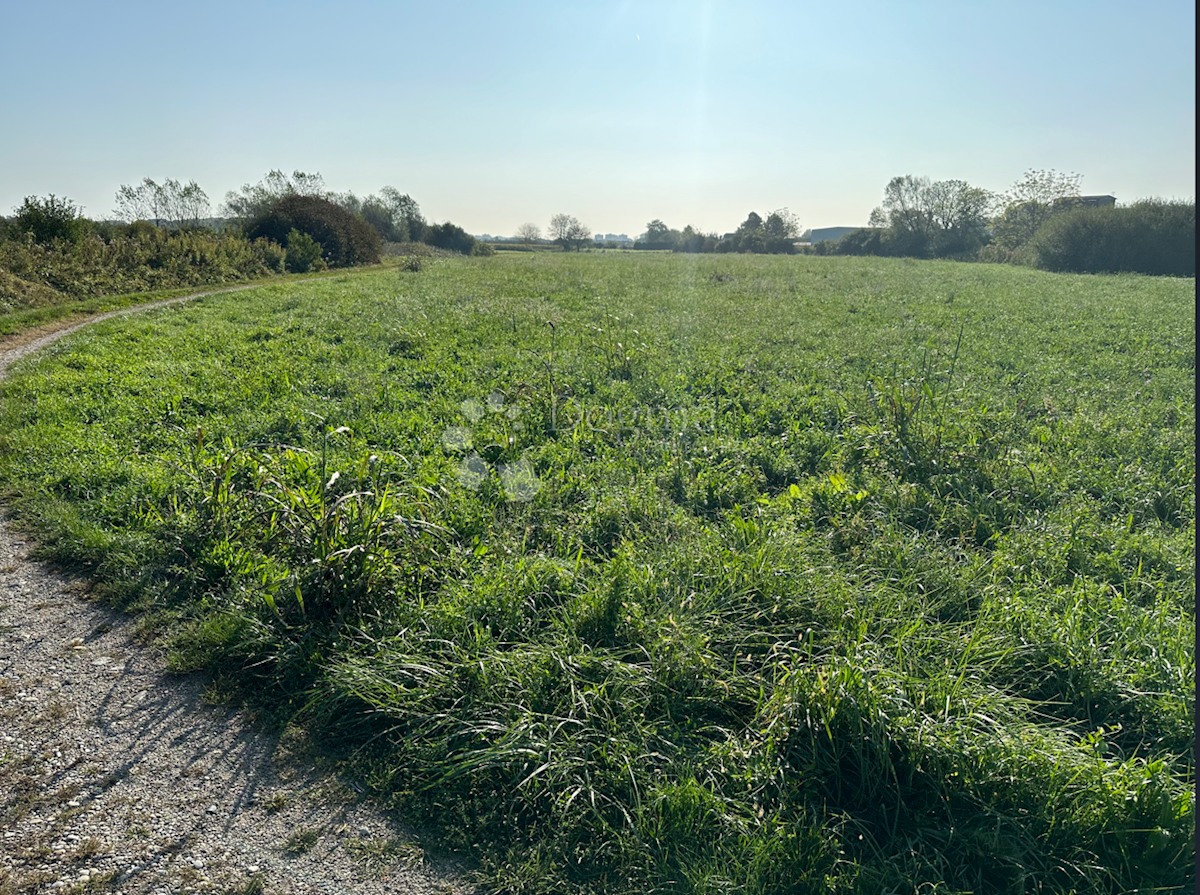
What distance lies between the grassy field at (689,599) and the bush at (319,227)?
94.0 feet

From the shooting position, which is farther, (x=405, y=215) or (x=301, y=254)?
(x=405, y=215)

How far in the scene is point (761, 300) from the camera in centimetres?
1812

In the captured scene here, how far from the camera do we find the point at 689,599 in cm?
373

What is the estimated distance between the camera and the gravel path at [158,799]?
2.37m

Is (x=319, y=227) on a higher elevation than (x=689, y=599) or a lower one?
higher

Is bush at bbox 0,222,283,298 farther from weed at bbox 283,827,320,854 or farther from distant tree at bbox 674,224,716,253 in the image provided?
distant tree at bbox 674,224,716,253

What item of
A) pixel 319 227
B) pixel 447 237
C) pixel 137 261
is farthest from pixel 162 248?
pixel 447 237

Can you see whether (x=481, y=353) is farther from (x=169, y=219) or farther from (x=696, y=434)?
(x=169, y=219)

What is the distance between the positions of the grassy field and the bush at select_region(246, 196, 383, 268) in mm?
28639

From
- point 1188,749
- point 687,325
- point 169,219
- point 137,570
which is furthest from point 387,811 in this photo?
point 169,219

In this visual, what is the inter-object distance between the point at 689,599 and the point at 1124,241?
145 feet

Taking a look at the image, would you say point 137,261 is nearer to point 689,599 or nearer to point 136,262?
point 136,262

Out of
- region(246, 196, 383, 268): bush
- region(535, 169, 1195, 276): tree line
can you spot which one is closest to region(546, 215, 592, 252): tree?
region(535, 169, 1195, 276): tree line

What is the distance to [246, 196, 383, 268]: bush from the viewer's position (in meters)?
33.7
